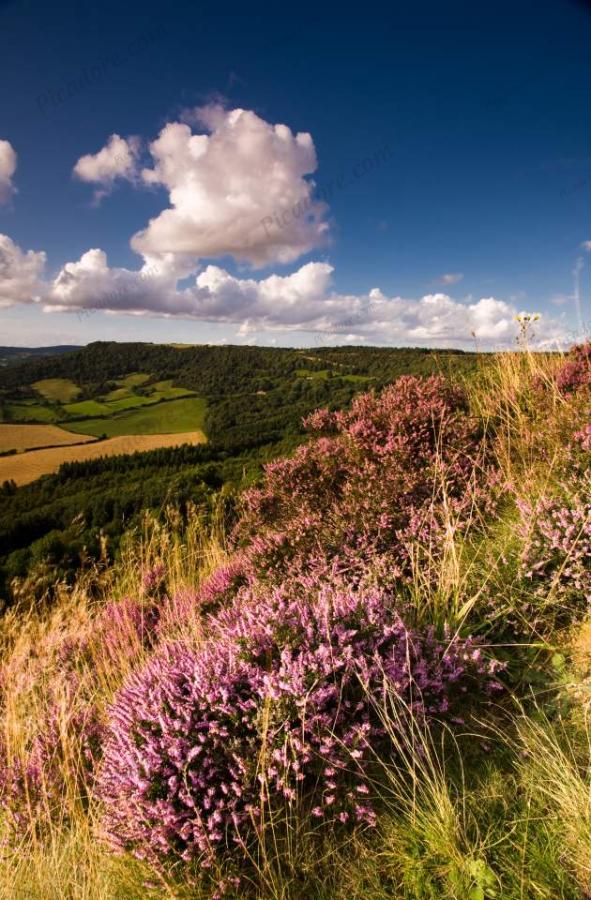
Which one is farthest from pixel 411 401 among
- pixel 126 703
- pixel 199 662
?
pixel 126 703

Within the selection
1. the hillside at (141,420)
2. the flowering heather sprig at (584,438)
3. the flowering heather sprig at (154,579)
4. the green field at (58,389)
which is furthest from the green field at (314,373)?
the flowering heather sprig at (584,438)

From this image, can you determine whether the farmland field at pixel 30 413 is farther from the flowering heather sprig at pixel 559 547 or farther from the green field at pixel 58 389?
the flowering heather sprig at pixel 559 547

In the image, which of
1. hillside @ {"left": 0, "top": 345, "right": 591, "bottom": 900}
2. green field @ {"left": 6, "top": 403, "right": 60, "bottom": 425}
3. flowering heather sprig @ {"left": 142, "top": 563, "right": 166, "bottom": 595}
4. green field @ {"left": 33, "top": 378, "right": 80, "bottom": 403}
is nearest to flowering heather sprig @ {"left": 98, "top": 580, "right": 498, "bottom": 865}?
hillside @ {"left": 0, "top": 345, "right": 591, "bottom": 900}

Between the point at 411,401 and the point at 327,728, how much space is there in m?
4.21

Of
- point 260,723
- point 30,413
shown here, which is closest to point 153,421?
point 30,413

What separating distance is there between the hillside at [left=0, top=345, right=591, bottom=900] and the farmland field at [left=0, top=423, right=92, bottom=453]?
266 feet

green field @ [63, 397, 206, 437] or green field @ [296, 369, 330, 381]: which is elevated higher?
green field @ [296, 369, 330, 381]

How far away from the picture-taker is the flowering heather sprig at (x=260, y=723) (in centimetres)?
195

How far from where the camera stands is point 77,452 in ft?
229

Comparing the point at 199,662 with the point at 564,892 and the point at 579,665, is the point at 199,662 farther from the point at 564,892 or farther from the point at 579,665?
the point at 579,665

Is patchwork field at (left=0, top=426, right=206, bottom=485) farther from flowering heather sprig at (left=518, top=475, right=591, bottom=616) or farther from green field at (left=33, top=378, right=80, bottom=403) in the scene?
flowering heather sprig at (left=518, top=475, right=591, bottom=616)

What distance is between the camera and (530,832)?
5.81ft

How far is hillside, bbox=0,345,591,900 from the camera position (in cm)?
180

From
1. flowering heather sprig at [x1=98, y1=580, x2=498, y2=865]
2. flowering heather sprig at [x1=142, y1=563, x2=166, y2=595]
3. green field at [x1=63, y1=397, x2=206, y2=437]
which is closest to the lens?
flowering heather sprig at [x1=98, y1=580, x2=498, y2=865]
